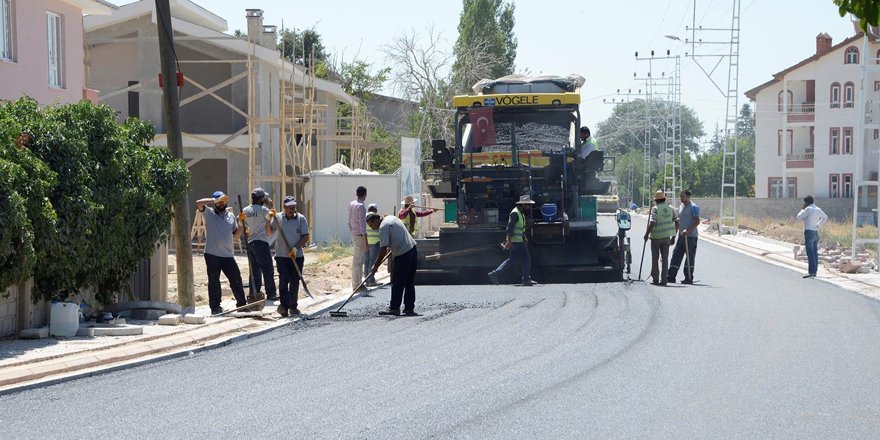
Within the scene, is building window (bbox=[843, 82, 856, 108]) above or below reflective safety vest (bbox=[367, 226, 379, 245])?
above

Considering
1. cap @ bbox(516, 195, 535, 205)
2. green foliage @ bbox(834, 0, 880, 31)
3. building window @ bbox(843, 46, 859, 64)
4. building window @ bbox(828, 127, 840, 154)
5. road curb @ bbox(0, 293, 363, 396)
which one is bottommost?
road curb @ bbox(0, 293, 363, 396)

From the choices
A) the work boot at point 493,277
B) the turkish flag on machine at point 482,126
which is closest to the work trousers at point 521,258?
the work boot at point 493,277

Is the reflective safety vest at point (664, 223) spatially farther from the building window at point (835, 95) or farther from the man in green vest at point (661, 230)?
the building window at point (835, 95)

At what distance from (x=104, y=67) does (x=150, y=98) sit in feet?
7.40

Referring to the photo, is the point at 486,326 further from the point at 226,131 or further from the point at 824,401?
the point at 226,131

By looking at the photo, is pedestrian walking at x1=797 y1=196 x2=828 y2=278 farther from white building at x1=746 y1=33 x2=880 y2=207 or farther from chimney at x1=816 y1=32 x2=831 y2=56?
chimney at x1=816 y1=32 x2=831 y2=56

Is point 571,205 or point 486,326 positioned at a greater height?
point 571,205

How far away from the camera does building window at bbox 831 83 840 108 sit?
227 ft

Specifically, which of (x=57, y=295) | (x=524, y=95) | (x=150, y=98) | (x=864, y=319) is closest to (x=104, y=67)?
(x=150, y=98)

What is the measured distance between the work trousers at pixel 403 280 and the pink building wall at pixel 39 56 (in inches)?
297

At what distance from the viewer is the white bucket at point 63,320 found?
41.2 feet

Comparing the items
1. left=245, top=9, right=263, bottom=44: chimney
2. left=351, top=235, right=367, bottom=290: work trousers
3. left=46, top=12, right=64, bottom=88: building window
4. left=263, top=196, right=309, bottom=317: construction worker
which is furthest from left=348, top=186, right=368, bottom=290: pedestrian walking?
left=245, top=9, right=263, bottom=44: chimney

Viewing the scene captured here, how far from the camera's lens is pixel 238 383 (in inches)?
388

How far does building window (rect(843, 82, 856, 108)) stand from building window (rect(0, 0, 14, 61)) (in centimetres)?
5825
